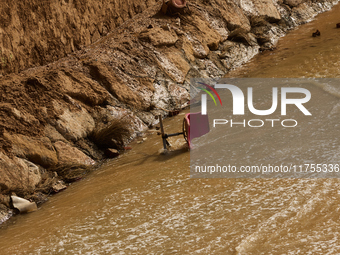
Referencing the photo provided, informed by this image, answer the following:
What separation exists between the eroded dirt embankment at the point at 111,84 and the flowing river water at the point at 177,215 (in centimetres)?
63

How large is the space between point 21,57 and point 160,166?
12.8 ft

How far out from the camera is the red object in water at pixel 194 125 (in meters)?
5.67

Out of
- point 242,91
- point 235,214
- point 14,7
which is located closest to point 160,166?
point 235,214

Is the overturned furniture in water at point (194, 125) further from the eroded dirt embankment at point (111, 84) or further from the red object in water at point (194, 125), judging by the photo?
the eroded dirt embankment at point (111, 84)

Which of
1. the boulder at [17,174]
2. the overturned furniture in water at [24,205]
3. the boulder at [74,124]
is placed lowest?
the overturned furniture in water at [24,205]

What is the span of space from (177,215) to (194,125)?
1.80 meters

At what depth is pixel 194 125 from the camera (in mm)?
5730

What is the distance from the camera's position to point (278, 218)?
3707mm

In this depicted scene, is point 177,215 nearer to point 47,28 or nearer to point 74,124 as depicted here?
point 74,124

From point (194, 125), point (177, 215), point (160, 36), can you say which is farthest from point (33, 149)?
point (160, 36)

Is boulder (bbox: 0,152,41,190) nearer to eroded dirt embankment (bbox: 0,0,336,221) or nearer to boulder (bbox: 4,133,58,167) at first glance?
eroded dirt embankment (bbox: 0,0,336,221)

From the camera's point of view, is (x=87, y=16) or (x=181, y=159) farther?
(x=87, y=16)

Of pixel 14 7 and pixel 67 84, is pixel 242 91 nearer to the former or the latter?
pixel 67 84

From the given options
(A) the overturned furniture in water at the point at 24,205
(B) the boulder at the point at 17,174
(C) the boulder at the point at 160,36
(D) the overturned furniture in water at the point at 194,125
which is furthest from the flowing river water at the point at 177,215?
(C) the boulder at the point at 160,36
